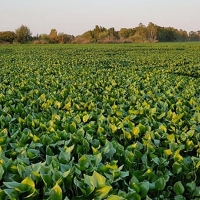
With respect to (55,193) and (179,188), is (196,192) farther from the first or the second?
(55,193)

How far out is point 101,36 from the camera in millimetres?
82000

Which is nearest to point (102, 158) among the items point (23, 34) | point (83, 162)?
point (83, 162)

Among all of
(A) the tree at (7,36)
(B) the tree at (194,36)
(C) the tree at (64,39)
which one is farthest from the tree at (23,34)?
(B) the tree at (194,36)

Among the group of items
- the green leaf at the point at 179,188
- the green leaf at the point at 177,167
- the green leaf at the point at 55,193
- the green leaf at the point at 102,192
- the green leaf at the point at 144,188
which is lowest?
the green leaf at the point at 179,188

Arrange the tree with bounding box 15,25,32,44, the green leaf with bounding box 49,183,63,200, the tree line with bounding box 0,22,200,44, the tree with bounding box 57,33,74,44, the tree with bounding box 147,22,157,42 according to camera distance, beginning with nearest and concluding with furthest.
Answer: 1. the green leaf with bounding box 49,183,63,200
2. the tree line with bounding box 0,22,200,44
3. the tree with bounding box 57,33,74,44
4. the tree with bounding box 15,25,32,44
5. the tree with bounding box 147,22,157,42

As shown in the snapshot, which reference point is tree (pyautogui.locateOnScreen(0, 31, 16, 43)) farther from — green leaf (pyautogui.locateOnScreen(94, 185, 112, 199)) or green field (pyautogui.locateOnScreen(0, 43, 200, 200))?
green leaf (pyautogui.locateOnScreen(94, 185, 112, 199))

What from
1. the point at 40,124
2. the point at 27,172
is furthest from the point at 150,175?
the point at 40,124

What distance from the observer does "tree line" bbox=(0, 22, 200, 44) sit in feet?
240

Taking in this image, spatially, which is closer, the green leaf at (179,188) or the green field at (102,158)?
the green field at (102,158)

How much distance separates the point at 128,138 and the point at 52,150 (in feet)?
2.70

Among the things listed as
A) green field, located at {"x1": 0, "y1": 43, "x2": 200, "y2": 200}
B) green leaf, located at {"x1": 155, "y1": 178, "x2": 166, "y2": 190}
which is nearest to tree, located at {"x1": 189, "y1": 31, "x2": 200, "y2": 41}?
green field, located at {"x1": 0, "y1": 43, "x2": 200, "y2": 200}

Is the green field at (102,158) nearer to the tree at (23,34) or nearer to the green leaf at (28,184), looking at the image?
the green leaf at (28,184)

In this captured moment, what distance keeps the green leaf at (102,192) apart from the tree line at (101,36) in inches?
2541

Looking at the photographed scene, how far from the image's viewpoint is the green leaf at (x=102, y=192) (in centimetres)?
169
